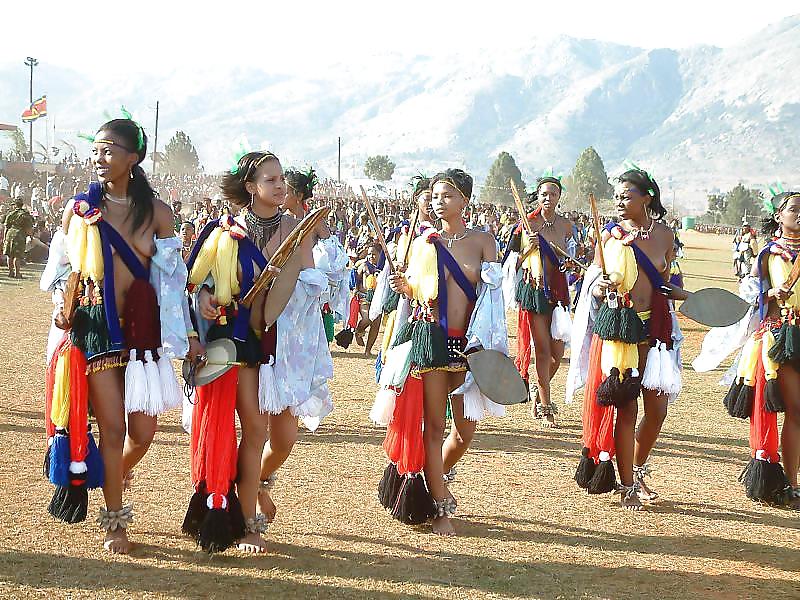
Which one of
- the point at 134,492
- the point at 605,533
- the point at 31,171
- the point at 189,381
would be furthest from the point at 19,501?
the point at 31,171

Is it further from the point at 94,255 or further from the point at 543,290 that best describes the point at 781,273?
the point at 94,255

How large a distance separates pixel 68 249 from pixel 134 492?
197cm

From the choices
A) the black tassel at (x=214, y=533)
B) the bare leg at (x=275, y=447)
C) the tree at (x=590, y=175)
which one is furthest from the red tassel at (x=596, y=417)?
the tree at (x=590, y=175)

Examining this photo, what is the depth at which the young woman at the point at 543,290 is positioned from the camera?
32.4ft

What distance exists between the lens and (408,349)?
6133mm

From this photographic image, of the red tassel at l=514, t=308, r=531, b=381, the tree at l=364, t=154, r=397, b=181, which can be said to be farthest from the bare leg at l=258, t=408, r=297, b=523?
the tree at l=364, t=154, r=397, b=181

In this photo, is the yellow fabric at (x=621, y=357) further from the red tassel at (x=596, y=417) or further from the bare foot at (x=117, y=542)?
the bare foot at (x=117, y=542)

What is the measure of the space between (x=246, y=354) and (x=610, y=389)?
2442 mm

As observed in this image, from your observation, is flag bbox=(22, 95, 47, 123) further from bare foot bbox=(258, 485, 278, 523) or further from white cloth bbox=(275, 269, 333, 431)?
white cloth bbox=(275, 269, 333, 431)

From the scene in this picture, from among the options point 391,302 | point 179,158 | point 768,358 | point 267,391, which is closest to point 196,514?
point 267,391

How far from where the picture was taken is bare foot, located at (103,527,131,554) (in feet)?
17.6

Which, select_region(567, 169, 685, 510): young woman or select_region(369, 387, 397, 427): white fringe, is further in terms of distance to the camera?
select_region(567, 169, 685, 510): young woman

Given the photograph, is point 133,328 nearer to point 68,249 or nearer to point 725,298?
point 68,249

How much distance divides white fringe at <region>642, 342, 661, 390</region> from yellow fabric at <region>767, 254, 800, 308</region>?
98 cm
